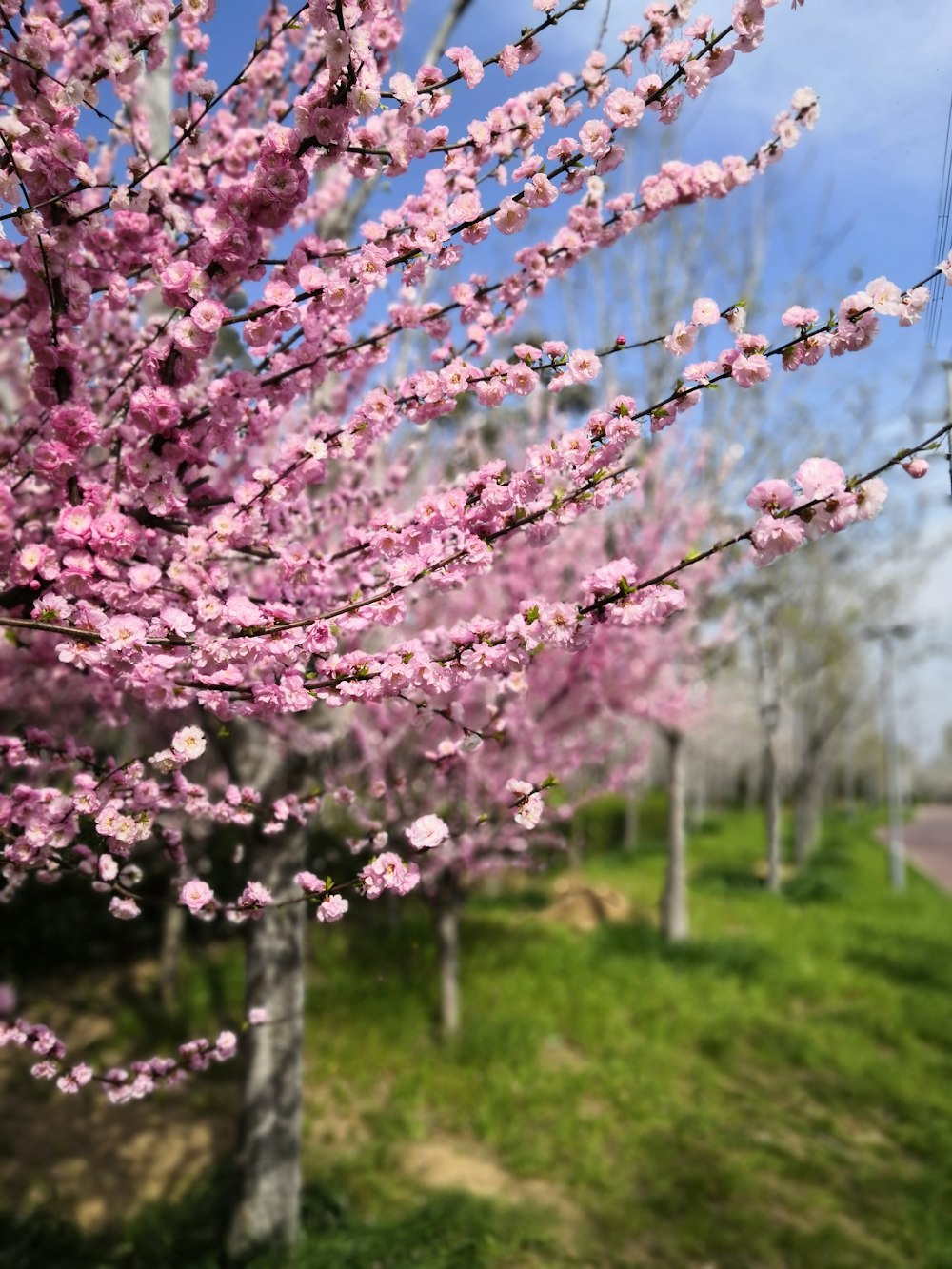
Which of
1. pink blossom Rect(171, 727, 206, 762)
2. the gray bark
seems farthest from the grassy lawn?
the gray bark

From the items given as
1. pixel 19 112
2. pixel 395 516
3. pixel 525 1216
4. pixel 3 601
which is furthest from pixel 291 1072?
pixel 19 112

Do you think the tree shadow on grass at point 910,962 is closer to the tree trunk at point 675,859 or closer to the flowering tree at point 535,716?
the tree trunk at point 675,859

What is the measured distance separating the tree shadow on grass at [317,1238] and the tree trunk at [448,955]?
232 centimetres

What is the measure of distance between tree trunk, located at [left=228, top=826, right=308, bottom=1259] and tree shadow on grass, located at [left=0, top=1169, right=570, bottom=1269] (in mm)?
182

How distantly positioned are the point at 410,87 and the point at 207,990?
25.9ft

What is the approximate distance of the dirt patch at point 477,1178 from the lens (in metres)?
5.16

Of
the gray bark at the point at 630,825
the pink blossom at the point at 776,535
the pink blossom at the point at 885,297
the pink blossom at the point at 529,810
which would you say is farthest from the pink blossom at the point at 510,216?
the gray bark at the point at 630,825

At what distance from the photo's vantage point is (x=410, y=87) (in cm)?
197

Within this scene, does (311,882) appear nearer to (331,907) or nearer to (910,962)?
(331,907)

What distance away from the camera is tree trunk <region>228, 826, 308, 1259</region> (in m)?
4.35

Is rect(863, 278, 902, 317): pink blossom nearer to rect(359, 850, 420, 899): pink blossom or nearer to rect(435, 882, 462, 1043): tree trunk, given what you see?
rect(359, 850, 420, 899): pink blossom

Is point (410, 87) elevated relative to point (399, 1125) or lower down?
elevated

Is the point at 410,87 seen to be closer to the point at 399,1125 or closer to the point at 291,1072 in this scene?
the point at 291,1072

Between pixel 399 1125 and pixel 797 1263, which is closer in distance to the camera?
pixel 797 1263
